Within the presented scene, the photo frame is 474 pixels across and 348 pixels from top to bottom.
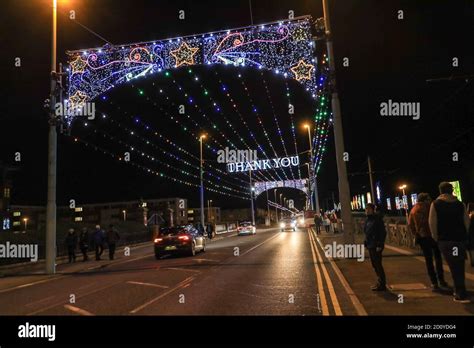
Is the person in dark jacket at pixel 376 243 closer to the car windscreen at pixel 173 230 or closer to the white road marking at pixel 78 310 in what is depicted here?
the white road marking at pixel 78 310

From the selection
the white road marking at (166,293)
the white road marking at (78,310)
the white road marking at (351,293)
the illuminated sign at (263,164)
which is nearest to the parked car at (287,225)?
the illuminated sign at (263,164)

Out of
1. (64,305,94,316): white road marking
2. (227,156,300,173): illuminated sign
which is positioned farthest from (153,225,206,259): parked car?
(227,156,300,173): illuminated sign

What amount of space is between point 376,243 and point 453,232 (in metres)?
2.12

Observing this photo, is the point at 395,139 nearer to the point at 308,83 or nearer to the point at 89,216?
the point at 308,83

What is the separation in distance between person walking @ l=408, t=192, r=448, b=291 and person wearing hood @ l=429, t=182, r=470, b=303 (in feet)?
4.60

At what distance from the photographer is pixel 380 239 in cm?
944

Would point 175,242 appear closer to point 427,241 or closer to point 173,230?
point 173,230

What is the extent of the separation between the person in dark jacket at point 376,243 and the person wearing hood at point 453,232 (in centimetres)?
178

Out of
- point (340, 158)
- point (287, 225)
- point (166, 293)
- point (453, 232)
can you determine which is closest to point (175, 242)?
point (340, 158)

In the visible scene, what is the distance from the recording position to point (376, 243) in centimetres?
942

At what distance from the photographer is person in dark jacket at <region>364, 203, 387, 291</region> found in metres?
9.29
